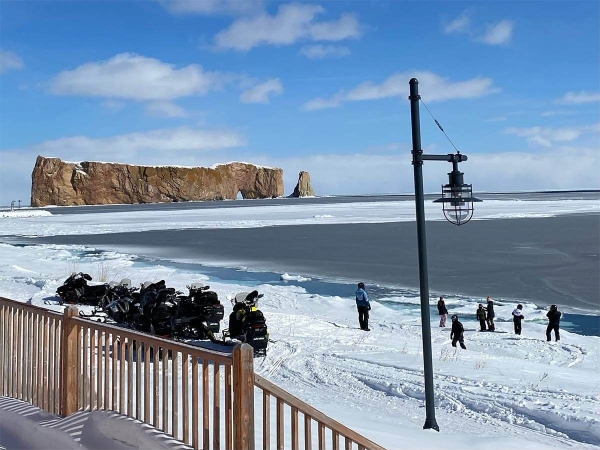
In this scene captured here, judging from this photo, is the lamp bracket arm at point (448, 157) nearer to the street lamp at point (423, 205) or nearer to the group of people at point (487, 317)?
the street lamp at point (423, 205)

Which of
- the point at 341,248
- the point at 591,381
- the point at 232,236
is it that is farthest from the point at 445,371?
the point at 232,236

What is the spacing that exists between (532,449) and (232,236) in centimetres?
4351

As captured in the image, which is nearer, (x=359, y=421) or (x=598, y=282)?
(x=359, y=421)

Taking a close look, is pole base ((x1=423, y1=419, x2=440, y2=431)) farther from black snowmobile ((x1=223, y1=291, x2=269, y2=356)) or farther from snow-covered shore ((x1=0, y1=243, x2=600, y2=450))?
black snowmobile ((x1=223, y1=291, x2=269, y2=356))

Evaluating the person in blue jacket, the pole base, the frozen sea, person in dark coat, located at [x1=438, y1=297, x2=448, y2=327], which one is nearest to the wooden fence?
the pole base

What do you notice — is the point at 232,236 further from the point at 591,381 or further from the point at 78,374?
the point at 78,374

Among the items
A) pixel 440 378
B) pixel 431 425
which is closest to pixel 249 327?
pixel 440 378

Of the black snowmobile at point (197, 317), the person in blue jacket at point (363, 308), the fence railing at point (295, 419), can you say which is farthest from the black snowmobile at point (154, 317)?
the fence railing at point (295, 419)

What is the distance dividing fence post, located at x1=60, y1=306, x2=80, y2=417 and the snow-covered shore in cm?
306

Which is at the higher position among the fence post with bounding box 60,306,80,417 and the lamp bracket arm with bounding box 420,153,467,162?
the lamp bracket arm with bounding box 420,153,467,162

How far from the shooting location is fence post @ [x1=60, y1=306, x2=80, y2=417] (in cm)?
570

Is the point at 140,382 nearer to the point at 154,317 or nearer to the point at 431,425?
the point at 431,425

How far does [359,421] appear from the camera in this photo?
7785mm

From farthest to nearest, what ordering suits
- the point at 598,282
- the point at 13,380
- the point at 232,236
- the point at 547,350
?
1. the point at 232,236
2. the point at 598,282
3. the point at 547,350
4. the point at 13,380
